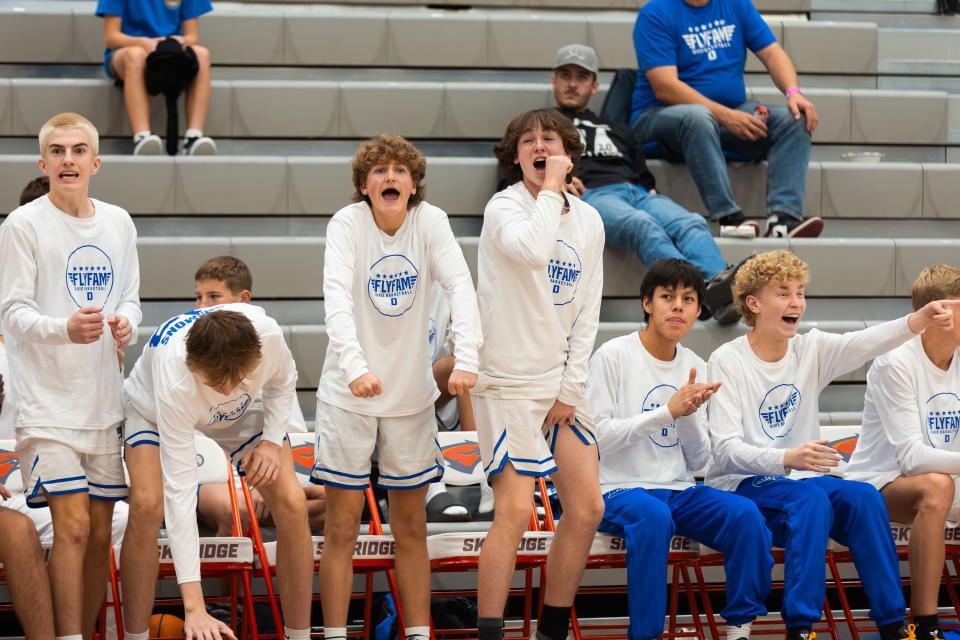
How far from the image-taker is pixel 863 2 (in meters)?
7.27

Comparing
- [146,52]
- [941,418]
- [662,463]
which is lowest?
[662,463]

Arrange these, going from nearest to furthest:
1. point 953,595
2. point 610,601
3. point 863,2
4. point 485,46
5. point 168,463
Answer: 1. point 168,463
2. point 953,595
3. point 610,601
4. point 485,46
5. point 863,2

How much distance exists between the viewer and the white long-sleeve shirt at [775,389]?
4.01 metres

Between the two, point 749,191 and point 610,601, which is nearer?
point 610,601

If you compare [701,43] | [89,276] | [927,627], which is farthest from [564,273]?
[701,43]

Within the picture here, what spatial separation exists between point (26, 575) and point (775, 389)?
7.58 ft

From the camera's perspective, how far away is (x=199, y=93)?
580cm

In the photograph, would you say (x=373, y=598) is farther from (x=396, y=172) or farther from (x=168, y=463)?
(x=396, y=172)

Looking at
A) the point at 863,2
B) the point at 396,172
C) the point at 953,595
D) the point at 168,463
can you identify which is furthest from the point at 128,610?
the point at 863,2

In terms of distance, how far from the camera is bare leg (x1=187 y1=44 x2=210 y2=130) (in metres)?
5.79

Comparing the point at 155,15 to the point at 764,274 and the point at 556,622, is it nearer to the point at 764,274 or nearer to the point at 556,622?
the point at 764,274

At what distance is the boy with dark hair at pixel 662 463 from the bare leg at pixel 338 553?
2.50 ft

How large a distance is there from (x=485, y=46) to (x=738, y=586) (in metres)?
3.61

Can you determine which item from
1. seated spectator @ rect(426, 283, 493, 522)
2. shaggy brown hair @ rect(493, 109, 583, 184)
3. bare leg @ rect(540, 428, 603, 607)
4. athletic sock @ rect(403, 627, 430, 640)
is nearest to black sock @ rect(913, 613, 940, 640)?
bare leg @ rect(540, 428, 603, 607)
